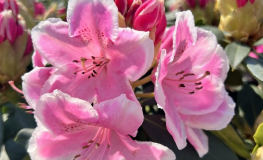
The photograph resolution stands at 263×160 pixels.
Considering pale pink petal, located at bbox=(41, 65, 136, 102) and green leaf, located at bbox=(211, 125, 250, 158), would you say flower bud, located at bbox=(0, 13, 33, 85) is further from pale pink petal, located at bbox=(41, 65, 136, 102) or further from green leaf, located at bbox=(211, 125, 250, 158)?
green leaf, located at bbox=(211, 125, 250, 158)

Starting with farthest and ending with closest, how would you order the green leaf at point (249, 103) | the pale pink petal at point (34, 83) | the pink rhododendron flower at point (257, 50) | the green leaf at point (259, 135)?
the green leaf at point (249, 103) < the pink rhododendron flower at point (257, 50) < the green leaf at point (259, 135) < the pale pink petal at point (34, 83)

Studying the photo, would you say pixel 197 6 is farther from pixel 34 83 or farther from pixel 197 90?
pixel 34 83

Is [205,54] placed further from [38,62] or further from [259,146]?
[38,62]

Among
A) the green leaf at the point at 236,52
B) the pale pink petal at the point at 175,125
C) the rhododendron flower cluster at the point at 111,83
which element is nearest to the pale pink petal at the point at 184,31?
the rhododendron flower cluster at the point at 111,83

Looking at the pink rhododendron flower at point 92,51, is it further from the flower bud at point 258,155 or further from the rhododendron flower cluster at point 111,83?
the flower bud at point 258,155

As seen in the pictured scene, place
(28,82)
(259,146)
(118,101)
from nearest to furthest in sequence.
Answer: (118,101) < (28,82) < (259,146)

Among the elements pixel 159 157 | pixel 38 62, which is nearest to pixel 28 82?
pixel 38 62
